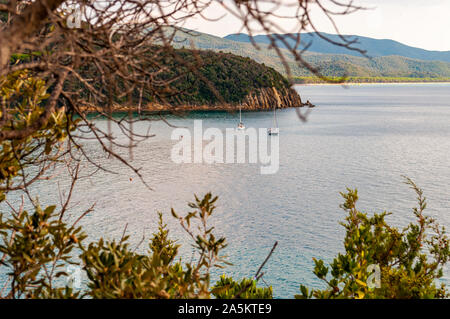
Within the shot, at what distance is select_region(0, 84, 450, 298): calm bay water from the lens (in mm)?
18000

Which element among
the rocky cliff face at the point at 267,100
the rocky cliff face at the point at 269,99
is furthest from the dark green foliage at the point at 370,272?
the rocky cliff face at the point at 269,99

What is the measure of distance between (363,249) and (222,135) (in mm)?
47727

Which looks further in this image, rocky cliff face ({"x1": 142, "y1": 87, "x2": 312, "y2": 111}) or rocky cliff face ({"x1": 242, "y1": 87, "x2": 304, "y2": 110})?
rocky cliff face ({"x1": 242, "y1": 87, "x2": 304, "y2": 110})

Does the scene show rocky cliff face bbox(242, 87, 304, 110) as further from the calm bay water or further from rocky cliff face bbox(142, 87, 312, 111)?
the calm bay water

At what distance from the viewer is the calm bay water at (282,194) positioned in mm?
18000

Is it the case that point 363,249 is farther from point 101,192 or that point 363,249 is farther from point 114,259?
point 101,192

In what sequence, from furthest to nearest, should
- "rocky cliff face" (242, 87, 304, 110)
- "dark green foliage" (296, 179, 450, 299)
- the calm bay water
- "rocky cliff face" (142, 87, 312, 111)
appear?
"rocky cliff face" (242, 87, 304, 110), "rocky cliff face" (142, 87, 312, 111), the calm bay water, "dark green foliage" (296, 179, 450, 299)

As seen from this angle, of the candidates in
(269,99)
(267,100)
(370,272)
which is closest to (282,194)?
(370,272)

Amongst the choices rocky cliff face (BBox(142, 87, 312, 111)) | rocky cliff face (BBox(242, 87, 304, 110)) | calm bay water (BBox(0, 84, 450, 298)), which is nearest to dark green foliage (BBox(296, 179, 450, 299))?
calm bay water (BBox(0, 84, 450, 298))

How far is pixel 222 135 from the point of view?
51.6 meters

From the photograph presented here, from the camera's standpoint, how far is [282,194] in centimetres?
2630

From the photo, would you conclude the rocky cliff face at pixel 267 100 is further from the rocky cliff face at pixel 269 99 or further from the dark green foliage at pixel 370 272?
the dark green foliage at pixel 370 272

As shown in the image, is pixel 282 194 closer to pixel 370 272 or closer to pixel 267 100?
pixel 370 272

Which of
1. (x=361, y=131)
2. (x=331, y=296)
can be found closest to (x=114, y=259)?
(x=331, y=296)
